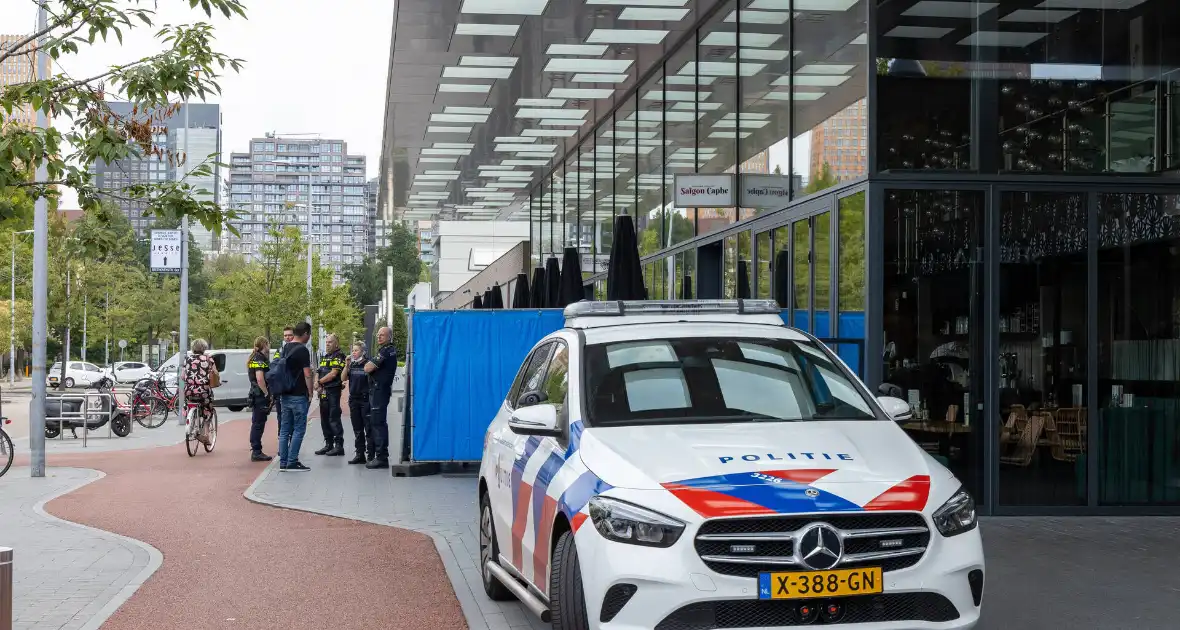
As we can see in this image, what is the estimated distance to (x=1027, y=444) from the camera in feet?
40.0

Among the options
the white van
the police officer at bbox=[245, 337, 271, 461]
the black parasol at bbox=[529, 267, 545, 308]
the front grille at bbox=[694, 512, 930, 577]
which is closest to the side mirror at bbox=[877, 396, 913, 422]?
the front grille at bbox=[694, 512, 930, 577]

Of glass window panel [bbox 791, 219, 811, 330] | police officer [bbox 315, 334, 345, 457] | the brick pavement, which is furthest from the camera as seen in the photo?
police officer [bbox 315, 334, 345, 457]

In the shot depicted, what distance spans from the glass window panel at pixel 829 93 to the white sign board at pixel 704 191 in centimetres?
207

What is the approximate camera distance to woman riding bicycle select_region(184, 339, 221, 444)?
2134cm

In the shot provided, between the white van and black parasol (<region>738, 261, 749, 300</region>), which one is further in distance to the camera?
the white van

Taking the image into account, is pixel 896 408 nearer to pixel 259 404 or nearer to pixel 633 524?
pixel 633 524

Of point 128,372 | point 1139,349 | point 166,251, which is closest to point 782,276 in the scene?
point 1139,349

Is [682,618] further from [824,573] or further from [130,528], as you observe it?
[130,528]

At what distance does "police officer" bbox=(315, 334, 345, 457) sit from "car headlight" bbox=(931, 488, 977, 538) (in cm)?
1492

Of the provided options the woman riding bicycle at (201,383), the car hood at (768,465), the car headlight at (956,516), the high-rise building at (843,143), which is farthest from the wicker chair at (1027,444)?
the woman riding bicycle at (201,383)

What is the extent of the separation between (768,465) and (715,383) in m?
1.17

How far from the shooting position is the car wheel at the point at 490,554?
8.21 meters

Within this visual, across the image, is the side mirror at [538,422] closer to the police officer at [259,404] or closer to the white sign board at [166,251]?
the police officer at [259,404]

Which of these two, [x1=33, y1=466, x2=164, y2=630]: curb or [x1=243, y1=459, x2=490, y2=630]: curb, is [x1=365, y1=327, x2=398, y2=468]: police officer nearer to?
[x1=243, y1=459, x2=490, y2=630]: curb
